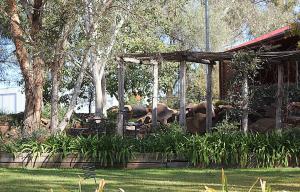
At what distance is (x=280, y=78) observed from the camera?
16.0 meters

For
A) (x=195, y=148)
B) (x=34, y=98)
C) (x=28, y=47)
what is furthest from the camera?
(x=34, y=98)

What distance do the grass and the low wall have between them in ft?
1.76

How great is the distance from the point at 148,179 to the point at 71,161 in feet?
9.30

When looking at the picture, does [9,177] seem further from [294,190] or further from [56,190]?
[294,190]

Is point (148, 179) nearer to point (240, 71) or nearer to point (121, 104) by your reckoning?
point (240, 71)

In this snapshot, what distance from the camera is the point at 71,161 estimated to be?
1154 cm

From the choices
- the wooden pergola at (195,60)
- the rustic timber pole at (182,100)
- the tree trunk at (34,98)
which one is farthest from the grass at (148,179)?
the rustic timber pole at (182,100)

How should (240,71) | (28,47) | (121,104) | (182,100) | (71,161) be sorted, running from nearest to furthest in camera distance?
(71,161)
(28,47)
(240,71)
(182,100)
(121,104)

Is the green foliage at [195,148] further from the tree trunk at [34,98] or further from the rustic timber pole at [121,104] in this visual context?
the rustic timber pole at [121,104]

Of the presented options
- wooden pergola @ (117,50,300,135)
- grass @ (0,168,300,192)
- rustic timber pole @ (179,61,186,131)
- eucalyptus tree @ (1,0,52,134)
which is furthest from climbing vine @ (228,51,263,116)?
eucalyptus tree @ (1,0,52,134)

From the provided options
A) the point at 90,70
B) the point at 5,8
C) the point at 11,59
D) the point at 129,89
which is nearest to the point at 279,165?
the point at 5,8

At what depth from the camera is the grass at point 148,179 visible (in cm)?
811

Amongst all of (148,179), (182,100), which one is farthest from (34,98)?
(148,179)

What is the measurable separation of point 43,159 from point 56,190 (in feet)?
13.1
